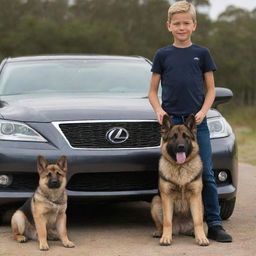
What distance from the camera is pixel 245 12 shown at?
77562mm

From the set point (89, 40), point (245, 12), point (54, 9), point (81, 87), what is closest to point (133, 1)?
point (54, 9)

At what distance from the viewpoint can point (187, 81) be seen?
17.4ft

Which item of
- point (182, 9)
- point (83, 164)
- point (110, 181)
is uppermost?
point (182, 9)

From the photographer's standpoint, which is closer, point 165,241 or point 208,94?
point 165,241

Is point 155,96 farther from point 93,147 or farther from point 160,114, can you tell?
point 93,147

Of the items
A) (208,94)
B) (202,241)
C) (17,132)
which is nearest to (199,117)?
(208,94)

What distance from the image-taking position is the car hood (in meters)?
5.49

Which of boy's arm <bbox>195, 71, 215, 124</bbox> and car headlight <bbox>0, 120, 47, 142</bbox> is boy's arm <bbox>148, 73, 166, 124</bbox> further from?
car headlight <bbox>0, 120, 47, 142</bbox>

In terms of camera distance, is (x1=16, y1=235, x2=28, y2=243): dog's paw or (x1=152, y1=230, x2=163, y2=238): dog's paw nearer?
(x1=16, y1=235, x2=28, y2=243): dog's paw

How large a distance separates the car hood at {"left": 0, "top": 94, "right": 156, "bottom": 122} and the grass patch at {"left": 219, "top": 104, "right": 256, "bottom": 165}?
6.03 meters

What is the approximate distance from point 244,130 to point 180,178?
14.5m

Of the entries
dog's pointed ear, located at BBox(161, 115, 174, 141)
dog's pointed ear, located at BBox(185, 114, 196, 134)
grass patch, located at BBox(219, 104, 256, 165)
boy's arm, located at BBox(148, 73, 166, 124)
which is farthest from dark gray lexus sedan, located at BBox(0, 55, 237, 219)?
grass patch, located at BBox(219, 104, 256, 165)

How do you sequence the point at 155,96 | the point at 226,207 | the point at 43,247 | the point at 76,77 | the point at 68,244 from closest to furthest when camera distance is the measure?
the point at 43,247
the point at 68,244
the point at 155,96
the point at 226,207
the point at 76,77

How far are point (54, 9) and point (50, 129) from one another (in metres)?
55.6
